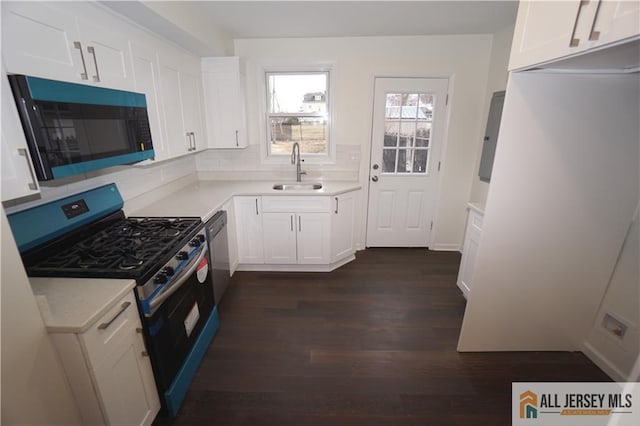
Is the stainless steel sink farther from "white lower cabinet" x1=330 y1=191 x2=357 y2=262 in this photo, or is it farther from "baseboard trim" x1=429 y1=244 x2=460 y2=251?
"baseboard trim" x1=429 y1=244 x2=460 y2=251

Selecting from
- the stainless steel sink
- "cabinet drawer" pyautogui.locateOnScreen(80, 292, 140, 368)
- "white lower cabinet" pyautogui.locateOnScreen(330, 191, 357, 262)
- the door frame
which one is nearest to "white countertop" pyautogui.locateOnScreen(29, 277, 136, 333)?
"cabinet drawer" pyautogui.locateOnScreen(80, 292, 140, 368)

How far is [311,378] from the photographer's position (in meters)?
1.87

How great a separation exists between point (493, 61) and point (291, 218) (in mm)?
2718

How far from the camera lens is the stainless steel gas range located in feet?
4.50

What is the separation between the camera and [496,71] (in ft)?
9.71

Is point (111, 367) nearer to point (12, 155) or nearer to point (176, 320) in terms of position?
point (176, 320)

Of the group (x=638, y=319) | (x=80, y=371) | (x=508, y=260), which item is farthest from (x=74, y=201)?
(x=638, y=319)

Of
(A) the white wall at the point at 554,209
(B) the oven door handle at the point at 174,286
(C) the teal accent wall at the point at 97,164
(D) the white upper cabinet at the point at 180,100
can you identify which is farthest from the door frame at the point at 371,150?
(C) the teal accent wall at the point at 97,164

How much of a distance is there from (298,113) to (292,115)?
0.25 feet

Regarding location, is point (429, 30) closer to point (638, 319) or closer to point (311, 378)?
point (638, 319)

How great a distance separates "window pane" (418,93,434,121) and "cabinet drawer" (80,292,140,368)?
128 inches

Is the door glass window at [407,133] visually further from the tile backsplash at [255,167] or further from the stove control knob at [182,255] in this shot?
the stove control knob at [182,255]

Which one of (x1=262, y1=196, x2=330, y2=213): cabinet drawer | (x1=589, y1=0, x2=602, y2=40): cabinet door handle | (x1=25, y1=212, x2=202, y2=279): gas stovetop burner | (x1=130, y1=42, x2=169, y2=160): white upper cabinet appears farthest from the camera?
(x1=262, y1=196, x2=330, y2=213): cabinet drawer

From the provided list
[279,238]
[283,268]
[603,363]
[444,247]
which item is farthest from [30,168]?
[444,247]
